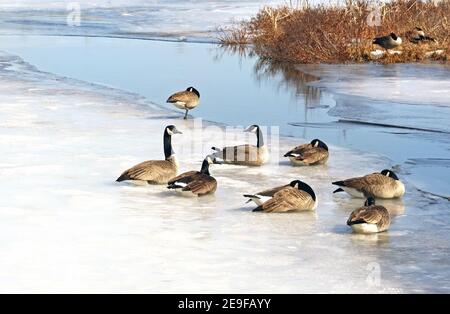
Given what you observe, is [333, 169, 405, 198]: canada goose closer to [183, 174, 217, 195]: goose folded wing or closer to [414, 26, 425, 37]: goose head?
[183, 174, 217, 195]: goose folded wing

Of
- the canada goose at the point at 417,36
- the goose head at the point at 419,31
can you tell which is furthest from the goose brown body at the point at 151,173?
the goose head at the point at 419,31

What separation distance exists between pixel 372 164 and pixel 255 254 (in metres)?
4.30

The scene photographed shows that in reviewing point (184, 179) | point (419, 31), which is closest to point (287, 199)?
point (184, 179)

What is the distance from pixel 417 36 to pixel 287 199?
1530 cm

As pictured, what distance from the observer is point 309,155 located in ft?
37.4

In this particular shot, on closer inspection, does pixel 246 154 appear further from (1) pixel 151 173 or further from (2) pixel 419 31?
(2) pixel 419 31

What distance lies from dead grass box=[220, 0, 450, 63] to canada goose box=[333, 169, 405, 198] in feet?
43.8

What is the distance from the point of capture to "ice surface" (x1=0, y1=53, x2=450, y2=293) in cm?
707

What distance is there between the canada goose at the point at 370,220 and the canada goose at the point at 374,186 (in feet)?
3.92

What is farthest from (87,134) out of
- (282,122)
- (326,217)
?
(326,217)

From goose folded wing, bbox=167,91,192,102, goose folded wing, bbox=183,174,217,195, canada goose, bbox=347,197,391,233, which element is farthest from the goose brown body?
goose folded wing, bbox=167,91,192,102

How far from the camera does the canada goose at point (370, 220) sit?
27.6 feet

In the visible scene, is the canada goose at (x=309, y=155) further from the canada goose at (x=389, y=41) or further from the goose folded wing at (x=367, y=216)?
the canada goose at (x=389, y=41)

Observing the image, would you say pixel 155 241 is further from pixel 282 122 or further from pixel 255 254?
pixel 282 122
